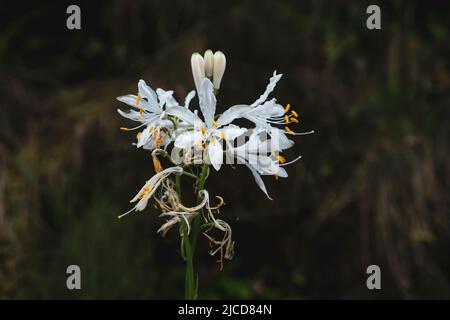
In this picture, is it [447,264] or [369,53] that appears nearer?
[447,264]

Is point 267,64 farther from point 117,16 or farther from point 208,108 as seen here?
point 208,108

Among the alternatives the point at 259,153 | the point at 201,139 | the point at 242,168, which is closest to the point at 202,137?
the point at 201,139

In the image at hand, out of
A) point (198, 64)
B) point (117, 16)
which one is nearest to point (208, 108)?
point (198, 64)

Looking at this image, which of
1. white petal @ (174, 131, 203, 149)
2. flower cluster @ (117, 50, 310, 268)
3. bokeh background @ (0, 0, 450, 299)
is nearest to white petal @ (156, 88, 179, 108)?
flower cluster @ (117, 50, 310, 268)

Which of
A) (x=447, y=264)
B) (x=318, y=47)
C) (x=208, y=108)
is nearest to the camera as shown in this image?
(x=208, y=108)

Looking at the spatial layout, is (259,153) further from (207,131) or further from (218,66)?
(218,66)

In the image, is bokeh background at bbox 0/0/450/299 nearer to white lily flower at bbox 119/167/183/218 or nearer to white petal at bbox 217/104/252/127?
white lily flower at bbox 119/167/183/218
